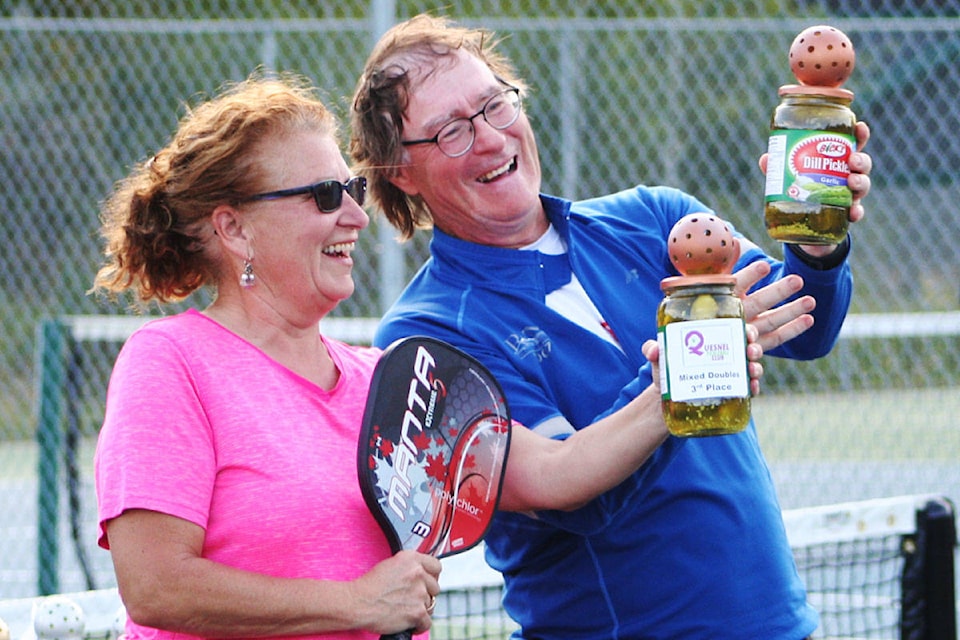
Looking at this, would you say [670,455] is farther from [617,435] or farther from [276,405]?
[276,405]

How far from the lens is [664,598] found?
270cm

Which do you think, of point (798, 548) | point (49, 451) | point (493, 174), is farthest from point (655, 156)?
point (493, 174)

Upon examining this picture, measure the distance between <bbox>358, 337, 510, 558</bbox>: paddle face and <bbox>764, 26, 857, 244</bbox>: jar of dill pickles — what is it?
640 millimetres

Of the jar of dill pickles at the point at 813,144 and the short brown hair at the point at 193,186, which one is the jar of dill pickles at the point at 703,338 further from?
the short brown hair at the point at 193,186

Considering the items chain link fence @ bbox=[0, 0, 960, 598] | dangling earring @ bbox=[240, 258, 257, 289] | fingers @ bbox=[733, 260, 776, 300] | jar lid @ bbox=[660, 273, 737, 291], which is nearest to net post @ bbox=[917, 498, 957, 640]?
fingers @ bbox=[733, 260, 776, 300]

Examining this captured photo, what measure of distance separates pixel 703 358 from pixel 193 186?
1.00 metres

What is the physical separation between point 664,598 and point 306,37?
7.07m

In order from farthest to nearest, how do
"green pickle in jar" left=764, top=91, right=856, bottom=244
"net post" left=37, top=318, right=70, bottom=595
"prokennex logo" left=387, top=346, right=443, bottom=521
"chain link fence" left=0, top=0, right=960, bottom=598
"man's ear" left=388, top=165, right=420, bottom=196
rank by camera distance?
"chain link fence" left=0, top=0, right=960, bottom=598 < "net post" left=37, top=318, right=70, bottom=595 < "man's ear" left=388, top=165, right=420, bottom=196 < "prokennex logo" left=387, top=346, right=443, bottom=521 < "green pickle in jar" left=764, top=91, right=856, bottom=244

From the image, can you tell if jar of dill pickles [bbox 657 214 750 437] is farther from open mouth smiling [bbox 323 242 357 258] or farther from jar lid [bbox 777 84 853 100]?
open mouth smiling [bbox 323 242 357 258]

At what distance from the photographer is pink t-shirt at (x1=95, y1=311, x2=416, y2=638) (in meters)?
2.30

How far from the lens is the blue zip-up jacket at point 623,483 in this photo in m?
2.69

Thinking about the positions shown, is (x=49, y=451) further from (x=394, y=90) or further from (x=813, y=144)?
(x=813, y=144)

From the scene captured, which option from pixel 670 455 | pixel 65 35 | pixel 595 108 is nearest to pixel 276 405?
pixel 670 455

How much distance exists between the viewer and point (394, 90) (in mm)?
3057
